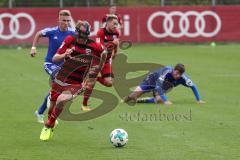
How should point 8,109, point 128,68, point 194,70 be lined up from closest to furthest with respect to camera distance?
point 8,109 → point 128,68 → point 194,70

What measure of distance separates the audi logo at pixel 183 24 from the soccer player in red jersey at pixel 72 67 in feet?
91.2

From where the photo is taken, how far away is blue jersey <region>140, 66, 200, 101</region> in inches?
680

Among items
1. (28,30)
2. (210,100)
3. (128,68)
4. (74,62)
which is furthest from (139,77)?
(28,30)

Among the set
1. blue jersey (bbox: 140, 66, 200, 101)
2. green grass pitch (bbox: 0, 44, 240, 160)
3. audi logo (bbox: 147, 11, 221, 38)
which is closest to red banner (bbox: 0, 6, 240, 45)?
audi logo (bbox: 147, 11, 221, 38)

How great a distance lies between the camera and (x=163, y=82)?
17.6 metres

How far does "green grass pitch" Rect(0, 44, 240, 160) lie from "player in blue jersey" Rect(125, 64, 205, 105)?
1.18ft

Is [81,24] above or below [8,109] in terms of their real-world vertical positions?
above

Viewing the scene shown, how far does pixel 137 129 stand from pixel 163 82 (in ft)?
14.7

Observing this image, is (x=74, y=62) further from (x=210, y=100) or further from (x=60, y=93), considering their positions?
(x=210, y=100)

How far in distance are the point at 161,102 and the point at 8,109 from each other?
3769mm

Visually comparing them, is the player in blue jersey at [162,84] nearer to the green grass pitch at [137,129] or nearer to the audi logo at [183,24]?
the green grass pitch at [137,129]

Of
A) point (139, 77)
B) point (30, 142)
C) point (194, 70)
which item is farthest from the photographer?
point (194, 70)

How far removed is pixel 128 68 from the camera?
2478 centimetres

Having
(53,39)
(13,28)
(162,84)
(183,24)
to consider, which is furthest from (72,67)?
(183,24)
